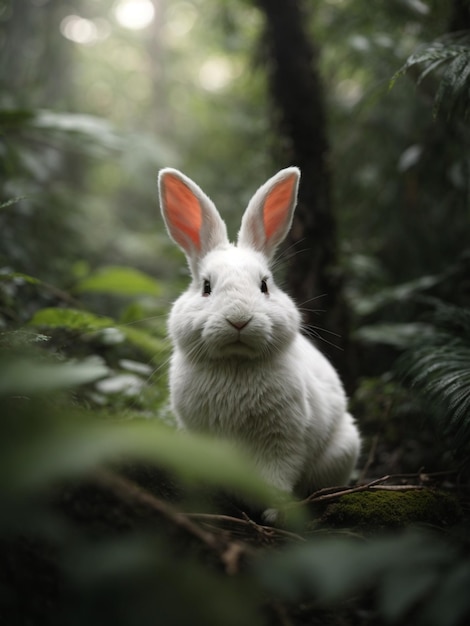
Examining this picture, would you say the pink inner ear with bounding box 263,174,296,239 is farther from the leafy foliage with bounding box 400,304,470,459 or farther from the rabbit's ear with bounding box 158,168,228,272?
the leafy foliage with bounding box 400,304,470,459

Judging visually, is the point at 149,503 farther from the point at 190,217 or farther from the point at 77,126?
the point at 77,126

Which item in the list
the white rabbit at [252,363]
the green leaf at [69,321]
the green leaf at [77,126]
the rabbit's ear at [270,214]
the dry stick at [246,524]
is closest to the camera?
the dry stick at [246,524]

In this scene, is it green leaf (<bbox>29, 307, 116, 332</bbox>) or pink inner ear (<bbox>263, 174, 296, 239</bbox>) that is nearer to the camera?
green leaf (<bbox>29, 307, 116, 332</bbox>)

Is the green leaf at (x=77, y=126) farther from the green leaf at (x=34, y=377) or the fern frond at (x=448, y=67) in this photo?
the green leaf at (x=34, y=377)

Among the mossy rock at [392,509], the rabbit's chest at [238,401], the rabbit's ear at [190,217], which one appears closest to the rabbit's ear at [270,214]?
the rabbit's ear at [190,217]

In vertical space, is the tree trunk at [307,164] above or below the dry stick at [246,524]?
above

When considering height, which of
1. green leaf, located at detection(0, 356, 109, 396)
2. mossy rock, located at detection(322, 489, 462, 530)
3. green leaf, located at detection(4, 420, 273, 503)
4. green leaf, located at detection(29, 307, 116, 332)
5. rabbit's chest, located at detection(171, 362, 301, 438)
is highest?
green leaf, located at detection(0, 356, 109, 396)

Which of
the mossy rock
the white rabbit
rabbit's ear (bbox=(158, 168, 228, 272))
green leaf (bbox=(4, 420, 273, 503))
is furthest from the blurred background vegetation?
rabbit's ear (bbox=(158, 168, 228, 272))

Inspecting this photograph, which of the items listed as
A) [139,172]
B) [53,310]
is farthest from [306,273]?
[139,172]
